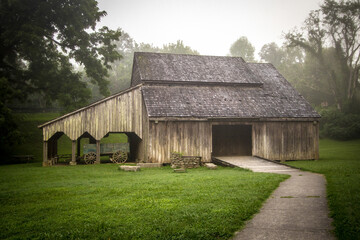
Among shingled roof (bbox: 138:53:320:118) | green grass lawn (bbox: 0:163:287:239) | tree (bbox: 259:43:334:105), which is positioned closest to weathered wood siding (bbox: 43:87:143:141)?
shingled roof (bbox: 138:53:320:118)

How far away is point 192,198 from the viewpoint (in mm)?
8711

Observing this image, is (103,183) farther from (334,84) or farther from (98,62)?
(334,84)

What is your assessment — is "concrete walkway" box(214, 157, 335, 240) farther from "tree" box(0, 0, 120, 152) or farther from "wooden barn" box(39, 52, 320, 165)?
"tree" box(0, 0, 120, 152)

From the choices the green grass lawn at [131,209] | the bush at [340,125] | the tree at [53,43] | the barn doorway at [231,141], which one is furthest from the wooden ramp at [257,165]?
the bush at [340,125]

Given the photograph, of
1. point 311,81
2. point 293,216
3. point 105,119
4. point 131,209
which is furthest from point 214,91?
point 311,81

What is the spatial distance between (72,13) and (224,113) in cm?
1804

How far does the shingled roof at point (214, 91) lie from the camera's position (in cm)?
2158

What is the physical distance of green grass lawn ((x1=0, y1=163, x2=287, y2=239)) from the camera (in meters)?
6.01

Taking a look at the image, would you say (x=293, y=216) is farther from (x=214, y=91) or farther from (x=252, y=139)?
(x=214, y=91)

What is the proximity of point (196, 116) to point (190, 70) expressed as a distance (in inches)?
244

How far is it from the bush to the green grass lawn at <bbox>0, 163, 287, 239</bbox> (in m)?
30.5

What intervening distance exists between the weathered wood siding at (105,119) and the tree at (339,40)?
33665 millimetres

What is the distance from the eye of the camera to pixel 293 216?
6.91 meters

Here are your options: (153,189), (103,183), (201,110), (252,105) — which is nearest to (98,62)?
(201,110)
